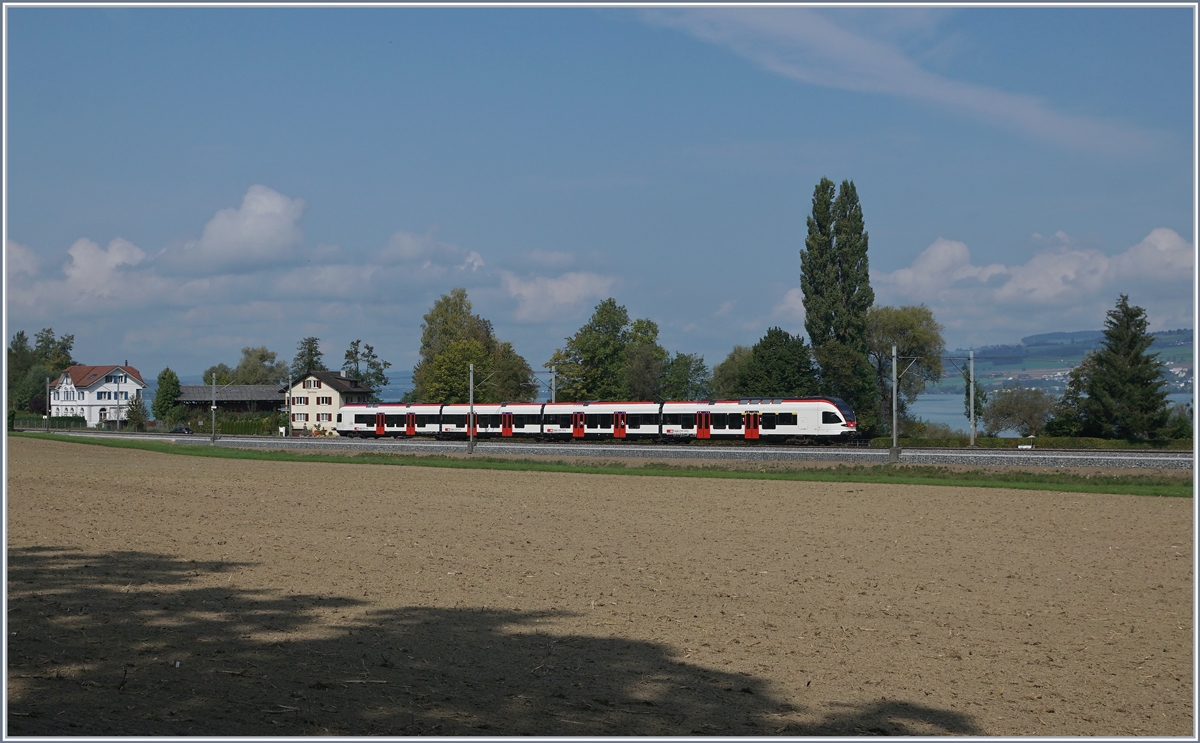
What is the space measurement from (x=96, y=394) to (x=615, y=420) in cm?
8630

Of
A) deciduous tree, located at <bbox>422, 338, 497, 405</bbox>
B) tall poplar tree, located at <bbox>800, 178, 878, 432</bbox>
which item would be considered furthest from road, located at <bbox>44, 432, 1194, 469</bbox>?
deciduous tree, located at <bbox>422, 338, 497, 405</bbox>

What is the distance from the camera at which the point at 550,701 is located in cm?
986

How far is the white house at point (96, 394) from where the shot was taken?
412ft

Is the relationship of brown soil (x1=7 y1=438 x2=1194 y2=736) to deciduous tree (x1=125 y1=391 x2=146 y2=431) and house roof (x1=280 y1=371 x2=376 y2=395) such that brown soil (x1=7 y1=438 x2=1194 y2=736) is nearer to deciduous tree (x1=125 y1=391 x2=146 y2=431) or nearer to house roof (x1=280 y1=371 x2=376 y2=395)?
deciduous tree (x1=125 y1=391 x2=146 y2=431)

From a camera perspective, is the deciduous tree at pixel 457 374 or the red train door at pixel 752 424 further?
the deciduous tree at pixel 457 374

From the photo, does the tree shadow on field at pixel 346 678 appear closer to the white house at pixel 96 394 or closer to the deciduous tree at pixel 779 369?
the deciduous tree at pixel 779 369

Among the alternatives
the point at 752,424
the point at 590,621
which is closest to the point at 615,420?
the point at 752,424

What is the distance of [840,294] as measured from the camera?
76.4 metres

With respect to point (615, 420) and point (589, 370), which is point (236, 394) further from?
point (615, 420)

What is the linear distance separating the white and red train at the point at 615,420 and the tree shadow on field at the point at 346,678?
4565cm

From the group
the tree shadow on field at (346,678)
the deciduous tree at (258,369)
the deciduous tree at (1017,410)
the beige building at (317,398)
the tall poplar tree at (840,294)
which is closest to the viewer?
the tree shadow on field at (346,678)

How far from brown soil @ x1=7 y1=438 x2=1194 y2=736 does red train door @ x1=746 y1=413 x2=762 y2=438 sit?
3338 cm

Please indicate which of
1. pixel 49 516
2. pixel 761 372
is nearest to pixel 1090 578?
pixel 49 516

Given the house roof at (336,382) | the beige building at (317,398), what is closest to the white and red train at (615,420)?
the beige building at (317,398)
